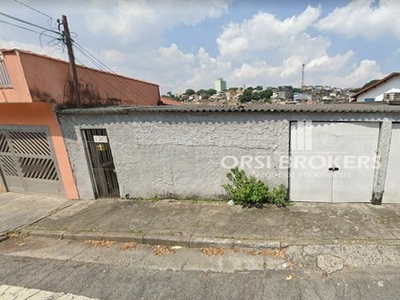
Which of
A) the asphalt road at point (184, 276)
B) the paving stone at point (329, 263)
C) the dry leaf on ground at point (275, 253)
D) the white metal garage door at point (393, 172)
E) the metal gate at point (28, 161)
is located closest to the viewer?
the asphalt road at point (184, 276)

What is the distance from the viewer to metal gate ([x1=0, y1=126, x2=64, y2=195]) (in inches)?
276

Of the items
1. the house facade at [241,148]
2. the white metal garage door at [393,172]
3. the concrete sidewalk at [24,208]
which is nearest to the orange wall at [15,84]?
the house facade at [241,148]

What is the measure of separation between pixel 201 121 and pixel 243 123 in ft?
3.54

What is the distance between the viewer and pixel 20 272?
4.06 m

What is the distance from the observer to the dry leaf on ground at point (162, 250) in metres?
4.33

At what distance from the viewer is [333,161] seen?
5480 mm

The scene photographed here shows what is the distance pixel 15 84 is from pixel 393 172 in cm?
945

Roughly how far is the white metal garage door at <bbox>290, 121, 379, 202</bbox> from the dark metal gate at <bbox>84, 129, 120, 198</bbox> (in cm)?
515

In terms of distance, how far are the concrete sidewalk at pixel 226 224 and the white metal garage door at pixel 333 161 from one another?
0.32 m

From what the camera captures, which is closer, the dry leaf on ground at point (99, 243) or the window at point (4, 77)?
the dry leaf on ground at point (99, 243)

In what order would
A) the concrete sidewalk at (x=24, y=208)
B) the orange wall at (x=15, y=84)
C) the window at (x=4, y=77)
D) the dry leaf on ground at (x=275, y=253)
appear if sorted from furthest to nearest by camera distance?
the concrete sidewalk at (x=24, y=208) → the window at (x=4, y=77) → the orange wall at (x=15, y=84) → the dry leaf on ground at (x=275, y=253)

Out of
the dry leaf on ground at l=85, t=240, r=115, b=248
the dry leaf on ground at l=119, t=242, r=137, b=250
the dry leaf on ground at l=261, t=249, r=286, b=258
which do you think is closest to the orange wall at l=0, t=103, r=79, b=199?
the dry leaf on ground at l=85, t=240, r=115, b=248

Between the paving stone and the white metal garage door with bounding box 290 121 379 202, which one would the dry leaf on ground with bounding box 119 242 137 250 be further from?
the white metal garage door with bounding box 290 121 379 202

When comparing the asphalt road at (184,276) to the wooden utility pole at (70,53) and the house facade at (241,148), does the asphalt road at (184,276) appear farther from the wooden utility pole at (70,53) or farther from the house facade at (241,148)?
the wooden utility pole at (70,53)
